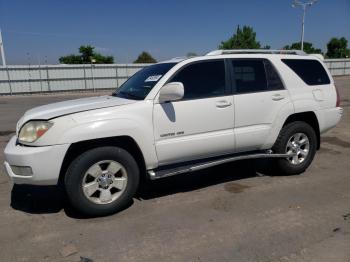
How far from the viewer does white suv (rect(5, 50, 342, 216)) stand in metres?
3.68

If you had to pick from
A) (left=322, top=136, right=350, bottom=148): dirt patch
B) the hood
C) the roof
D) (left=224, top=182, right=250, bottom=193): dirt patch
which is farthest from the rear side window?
the hood

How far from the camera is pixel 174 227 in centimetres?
368

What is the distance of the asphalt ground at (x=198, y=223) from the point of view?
318 cm

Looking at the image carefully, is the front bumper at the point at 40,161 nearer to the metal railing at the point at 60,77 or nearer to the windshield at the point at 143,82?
the windshield at the point at 143,82

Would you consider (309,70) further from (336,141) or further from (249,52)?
(336,141)

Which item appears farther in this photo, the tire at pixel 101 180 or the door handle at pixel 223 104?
the door handle at pixel 223 104

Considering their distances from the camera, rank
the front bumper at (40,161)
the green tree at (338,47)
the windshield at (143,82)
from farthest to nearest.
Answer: the green tree at (338,47), the windshield at (143,82), the front bumper at (40,161)

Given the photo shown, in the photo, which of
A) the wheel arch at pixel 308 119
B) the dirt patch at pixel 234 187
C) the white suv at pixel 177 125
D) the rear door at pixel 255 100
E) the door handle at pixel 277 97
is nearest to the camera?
the white suv at pixel 177 125

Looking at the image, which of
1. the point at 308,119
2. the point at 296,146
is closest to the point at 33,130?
the point at 296,146

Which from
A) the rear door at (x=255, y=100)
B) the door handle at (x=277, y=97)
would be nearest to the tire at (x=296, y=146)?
the rear door at (x=255, y=100)

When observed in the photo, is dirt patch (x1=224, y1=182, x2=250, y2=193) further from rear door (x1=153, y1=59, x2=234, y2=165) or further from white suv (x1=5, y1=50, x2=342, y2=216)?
rear door (x1=153, y1=59, x2=234, y2=165)

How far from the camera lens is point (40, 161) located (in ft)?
11.6

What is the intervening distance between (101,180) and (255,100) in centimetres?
230

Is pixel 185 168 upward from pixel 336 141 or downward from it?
upward
